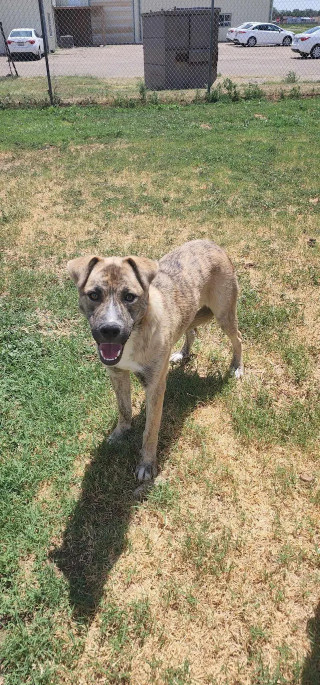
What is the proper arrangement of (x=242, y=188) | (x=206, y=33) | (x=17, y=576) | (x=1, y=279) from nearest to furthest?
(x=17, y=576) < (x=1, y=279) < (x=242, y=188) < (x=206, y=33)

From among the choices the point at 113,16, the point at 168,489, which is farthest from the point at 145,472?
the point at 113,16

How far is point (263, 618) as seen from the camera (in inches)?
97.9

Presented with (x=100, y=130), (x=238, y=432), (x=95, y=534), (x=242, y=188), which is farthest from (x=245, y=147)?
(x=95, y=534)

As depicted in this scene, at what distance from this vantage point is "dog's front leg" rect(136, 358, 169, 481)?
305 cm

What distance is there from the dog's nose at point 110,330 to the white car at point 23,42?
34.5 metres

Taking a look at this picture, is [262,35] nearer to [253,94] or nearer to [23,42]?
[23,42]

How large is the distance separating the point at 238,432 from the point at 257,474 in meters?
0.41

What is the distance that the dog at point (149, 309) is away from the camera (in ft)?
8.39

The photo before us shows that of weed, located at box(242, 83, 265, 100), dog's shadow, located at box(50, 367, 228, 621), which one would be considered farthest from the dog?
weed, located at box(242, 83, 265, 100)

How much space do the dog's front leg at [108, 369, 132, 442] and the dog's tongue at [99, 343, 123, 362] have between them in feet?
1.72

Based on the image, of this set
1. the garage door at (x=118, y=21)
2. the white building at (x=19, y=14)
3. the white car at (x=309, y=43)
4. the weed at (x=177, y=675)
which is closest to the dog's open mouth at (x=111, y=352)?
the weed at (x=177, y=675)

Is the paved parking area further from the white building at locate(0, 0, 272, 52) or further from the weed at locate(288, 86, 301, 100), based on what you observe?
the white building at locate(0, 0, 272, 52)

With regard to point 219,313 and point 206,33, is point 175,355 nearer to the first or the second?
point 219,313

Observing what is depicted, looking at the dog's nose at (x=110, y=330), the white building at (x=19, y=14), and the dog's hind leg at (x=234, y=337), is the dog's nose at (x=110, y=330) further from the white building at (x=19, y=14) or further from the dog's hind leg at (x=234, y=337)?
the white building at (x=19, y=14)
